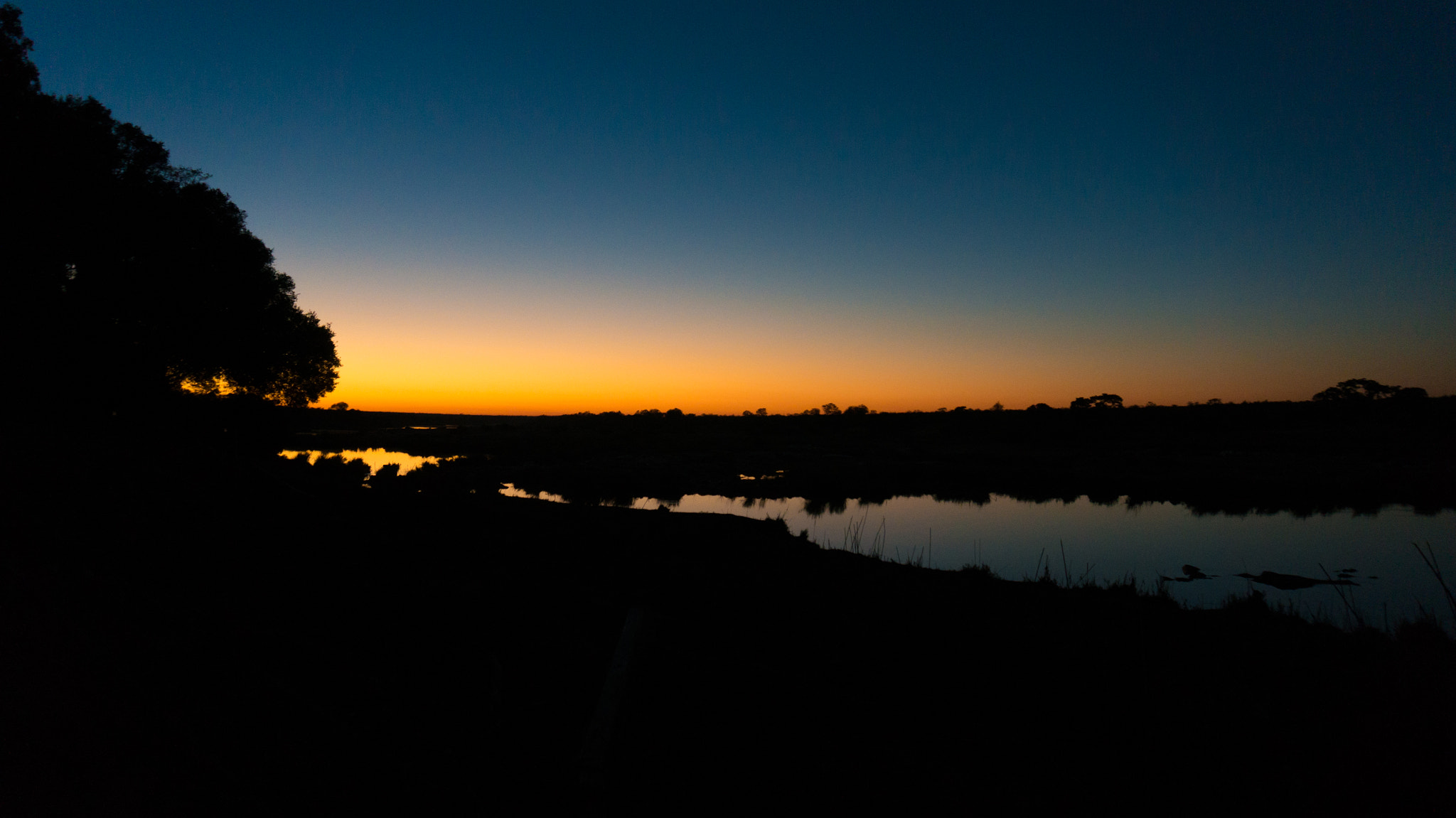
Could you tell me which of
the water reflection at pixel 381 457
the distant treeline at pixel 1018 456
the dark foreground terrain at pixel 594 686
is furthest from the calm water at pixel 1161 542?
the water reflection at pixel 381 457

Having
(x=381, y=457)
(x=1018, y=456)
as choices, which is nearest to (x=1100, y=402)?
(x=1018, y=456)

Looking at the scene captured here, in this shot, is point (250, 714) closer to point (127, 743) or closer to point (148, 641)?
point (127, 743)

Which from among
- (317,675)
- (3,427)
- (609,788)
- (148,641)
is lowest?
(609,788)

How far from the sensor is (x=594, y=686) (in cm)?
564

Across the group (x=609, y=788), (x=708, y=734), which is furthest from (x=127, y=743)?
(x=708, y=734)

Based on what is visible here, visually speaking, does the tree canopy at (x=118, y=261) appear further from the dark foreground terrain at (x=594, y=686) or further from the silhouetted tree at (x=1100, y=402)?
the silhouetted tree at (x=1100, y=402)

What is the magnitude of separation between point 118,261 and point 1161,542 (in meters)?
34.0

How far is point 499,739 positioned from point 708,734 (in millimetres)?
1703

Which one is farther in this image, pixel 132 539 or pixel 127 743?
pixel 132 539

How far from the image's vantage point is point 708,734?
526 centimetres

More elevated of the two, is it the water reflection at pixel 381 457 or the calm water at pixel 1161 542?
the water reflection at pixel 381 457

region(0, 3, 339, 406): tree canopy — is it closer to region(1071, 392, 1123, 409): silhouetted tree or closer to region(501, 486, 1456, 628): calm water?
region(501, 486, 1456, 628): calm water

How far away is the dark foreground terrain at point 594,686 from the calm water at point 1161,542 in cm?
568

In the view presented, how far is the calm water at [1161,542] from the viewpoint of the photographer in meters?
13.2
